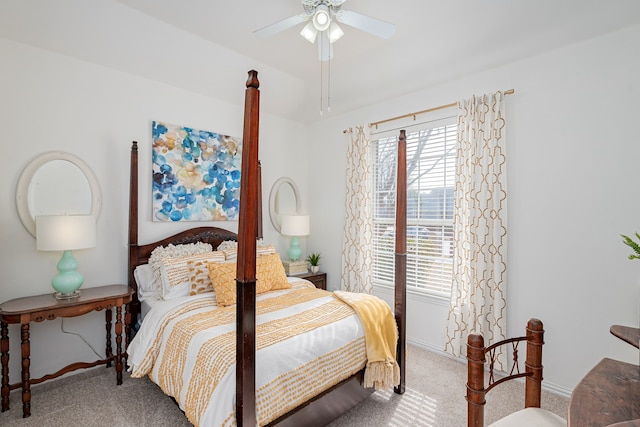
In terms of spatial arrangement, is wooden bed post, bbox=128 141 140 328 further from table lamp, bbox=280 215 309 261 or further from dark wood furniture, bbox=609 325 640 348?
dark wood furniture, bbox=609 325 640 348

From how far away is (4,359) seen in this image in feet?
6.98

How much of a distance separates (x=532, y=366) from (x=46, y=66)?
3920 millimetres

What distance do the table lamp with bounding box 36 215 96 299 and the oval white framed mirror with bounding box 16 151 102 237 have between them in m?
0.38

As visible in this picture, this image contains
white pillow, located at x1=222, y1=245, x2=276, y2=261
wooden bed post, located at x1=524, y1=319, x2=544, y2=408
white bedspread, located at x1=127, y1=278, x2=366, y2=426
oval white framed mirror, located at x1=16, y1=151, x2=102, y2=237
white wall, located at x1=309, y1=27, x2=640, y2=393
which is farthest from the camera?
white pillow, located at x1=222, y1=245, x2=276, y2=261

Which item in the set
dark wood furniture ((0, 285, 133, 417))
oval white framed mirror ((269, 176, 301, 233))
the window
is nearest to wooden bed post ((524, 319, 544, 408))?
the window

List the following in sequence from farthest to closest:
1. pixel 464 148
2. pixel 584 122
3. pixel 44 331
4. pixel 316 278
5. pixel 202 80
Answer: pixel 316 278 → pixel 202 80 → pixel 464 148 → pixel 44 331 → pixel 584 122

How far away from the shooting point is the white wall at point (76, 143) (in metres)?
2.42

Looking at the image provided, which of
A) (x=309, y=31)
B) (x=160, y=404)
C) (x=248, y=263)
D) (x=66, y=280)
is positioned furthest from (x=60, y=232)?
(x=309, y=31)

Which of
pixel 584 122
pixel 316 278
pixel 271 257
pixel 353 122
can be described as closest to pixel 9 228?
→ pixel 271 257

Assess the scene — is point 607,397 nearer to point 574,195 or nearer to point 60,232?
point 574,195

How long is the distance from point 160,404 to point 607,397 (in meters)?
2.56

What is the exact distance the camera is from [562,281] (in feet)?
8.04

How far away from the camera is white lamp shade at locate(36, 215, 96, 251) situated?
223cm

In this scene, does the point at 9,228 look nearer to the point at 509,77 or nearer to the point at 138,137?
the point at 138,137
